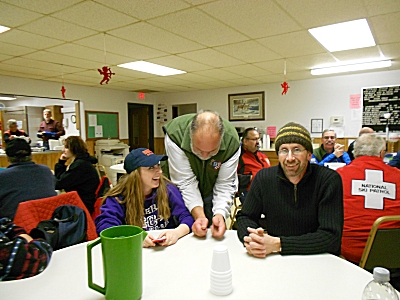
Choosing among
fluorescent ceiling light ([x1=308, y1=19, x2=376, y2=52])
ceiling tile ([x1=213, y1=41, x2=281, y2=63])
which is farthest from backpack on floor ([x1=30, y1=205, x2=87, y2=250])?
fluorescent ceiling light ([x1=308, y1=19, x2=376, y2=52])

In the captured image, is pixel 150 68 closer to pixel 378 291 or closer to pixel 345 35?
pixel 345 35

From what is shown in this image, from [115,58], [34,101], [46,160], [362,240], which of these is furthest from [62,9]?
[34,101]

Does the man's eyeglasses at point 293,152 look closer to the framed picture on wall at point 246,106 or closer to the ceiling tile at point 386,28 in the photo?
the ceiling tile at point 386,28

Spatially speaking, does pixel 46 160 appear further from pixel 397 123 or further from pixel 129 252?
pixel 397 123

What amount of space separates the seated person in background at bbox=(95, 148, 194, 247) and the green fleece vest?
27 centimetres

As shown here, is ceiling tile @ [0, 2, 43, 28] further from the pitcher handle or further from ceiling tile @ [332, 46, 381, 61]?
ceiling tile @ [332, 46, 381, 61]

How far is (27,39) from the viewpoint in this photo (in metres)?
3.26

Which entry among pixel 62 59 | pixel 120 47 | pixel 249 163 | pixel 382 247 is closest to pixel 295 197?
pixel 382 247

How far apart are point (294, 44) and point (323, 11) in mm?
1011

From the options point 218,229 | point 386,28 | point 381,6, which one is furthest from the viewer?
point 386,28

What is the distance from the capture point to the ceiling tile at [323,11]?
2.42 meters

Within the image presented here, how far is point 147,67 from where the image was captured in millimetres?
4812

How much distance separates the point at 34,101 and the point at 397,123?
8849mm

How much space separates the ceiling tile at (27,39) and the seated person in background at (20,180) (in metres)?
1.54
